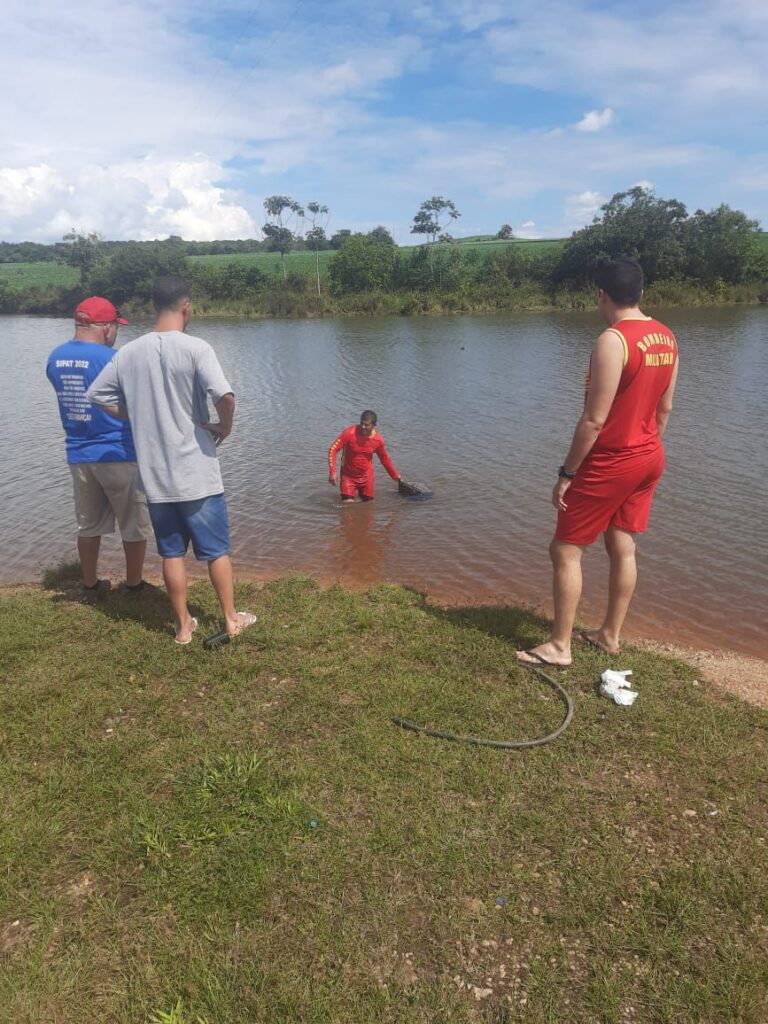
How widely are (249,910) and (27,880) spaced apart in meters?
0.99

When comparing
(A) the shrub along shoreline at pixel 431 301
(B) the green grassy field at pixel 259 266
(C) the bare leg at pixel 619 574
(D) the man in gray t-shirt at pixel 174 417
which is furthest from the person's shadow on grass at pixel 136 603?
(B) the green grassy field at pixel 259 266

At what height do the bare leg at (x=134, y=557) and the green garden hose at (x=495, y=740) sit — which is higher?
the bare leg at (x=134, y=557)

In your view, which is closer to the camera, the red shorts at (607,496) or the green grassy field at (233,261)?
the red shorts at (607,496)

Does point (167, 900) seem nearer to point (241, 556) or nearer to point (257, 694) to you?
point (257, 694)

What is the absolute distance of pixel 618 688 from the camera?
398 centimetres

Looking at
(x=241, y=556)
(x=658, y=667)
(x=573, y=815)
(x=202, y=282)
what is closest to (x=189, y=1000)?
(x=573, y=815)

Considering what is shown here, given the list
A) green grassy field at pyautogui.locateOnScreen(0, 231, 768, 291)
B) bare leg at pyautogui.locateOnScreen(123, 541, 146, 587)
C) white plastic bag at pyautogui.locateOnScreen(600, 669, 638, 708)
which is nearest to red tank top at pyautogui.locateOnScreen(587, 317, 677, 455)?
white plastic bag at pyautogui.locateOnScreen(600, 669, 638, 708)

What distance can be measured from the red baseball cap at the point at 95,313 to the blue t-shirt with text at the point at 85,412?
0.18 meters

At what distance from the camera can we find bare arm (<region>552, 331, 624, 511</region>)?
3639mm

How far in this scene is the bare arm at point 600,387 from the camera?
3.64 metres

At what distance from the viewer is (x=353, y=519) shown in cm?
934

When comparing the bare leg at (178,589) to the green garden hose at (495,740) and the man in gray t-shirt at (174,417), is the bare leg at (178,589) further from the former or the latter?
the green garden hose at (495,740)

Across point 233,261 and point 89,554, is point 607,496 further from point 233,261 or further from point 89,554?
point 233,261

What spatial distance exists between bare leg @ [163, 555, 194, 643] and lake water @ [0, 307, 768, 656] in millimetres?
2870
